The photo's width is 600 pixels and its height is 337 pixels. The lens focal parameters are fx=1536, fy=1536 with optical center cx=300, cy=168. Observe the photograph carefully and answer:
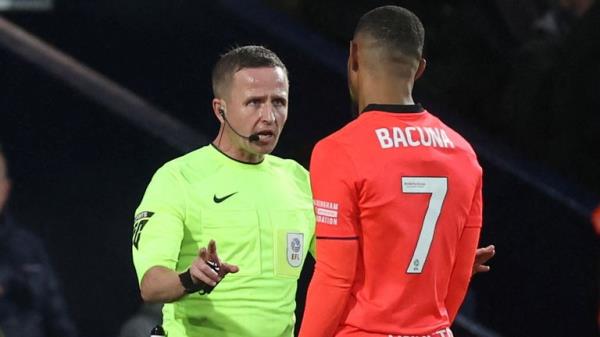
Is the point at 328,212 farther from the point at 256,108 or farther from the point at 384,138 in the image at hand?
the point at 256,108

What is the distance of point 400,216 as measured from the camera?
4.47m

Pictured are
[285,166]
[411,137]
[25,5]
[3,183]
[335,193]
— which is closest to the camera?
[335,193]

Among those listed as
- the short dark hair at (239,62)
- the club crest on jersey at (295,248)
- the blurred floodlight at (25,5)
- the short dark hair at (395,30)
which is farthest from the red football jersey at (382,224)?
the blurred floodlight at (25,5)

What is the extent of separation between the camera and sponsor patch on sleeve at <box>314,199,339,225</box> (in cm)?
443

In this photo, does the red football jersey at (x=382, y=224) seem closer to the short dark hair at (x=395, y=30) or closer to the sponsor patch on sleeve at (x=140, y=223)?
the short dark hair at (x=395, y=30)

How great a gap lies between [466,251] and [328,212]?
1.65 ft

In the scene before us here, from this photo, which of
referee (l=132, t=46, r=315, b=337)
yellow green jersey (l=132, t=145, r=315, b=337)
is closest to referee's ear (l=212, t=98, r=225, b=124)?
referee (l=132, t=46, r=315, b=337)

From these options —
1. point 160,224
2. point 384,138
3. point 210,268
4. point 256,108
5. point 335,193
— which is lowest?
point 210,268

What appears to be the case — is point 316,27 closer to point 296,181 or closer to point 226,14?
point 226,14

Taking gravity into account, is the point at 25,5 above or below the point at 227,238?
above

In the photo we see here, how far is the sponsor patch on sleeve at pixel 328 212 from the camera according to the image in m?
4.43

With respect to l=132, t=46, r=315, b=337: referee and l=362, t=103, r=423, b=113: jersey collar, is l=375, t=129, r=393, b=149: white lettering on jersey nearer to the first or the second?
l=362, t=103, r=423, b=113: jersey collar

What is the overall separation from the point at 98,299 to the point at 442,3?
304cm

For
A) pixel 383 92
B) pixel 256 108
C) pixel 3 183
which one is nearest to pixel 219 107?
pixel 256 108
